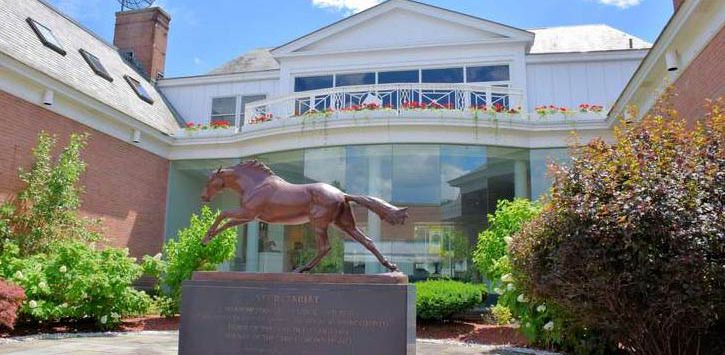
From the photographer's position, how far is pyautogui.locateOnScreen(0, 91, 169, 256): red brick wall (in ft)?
41.0

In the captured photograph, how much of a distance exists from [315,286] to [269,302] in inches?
21.3

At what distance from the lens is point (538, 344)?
391 inches

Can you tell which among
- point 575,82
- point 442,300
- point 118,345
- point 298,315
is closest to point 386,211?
point 298,315

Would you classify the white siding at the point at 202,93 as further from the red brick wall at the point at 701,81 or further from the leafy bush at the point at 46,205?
the red brick wall at the point at 701,81

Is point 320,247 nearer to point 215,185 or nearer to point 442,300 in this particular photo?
point 215,185

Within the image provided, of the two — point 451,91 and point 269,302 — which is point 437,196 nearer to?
point 451,91

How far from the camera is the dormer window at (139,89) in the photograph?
1867 cm

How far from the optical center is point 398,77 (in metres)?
18.5

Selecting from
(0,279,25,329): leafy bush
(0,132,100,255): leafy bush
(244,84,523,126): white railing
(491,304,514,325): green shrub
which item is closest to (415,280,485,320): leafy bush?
(491,304,514,325): green shrub

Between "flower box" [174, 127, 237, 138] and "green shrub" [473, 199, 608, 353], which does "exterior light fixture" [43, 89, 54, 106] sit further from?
"green shrub" [473, 199, 608, 353]

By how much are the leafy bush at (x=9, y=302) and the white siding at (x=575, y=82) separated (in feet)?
48.1

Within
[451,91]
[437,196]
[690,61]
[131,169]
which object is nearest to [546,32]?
[451,91]

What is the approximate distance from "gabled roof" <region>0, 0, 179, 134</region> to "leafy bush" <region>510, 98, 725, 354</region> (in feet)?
38.0

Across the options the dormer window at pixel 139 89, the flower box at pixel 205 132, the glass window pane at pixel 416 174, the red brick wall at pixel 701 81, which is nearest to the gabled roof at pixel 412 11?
the flower box at pixel 205 132
